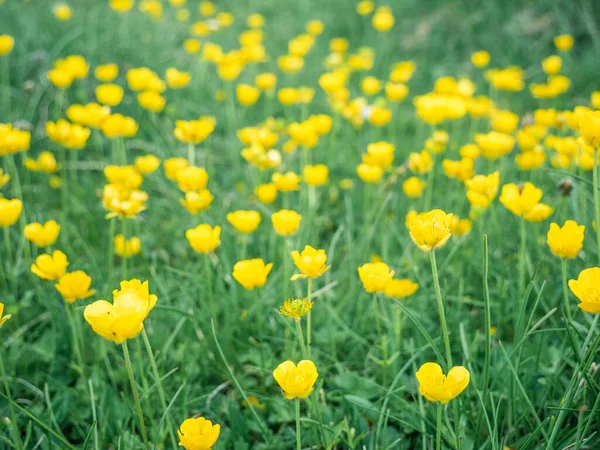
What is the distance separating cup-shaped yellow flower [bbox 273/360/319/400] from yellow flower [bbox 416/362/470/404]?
0.20 meters

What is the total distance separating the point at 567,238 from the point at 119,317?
3.04 feet

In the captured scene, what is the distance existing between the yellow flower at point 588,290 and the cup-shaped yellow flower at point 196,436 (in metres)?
0.72

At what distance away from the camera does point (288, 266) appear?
5.94 feet

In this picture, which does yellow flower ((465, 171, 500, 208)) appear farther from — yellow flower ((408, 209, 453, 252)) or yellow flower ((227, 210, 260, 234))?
yellow flower ((227, 210, 260, 234))

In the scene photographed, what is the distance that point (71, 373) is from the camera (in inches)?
68.2

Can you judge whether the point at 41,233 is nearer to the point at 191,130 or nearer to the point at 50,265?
the point at 50,265

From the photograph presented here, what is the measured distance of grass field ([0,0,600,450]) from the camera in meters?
1.24

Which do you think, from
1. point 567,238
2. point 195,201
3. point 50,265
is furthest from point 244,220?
point 567,238

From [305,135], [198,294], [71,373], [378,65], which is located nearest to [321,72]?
[378,65]

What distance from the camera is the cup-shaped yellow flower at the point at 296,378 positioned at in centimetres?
104

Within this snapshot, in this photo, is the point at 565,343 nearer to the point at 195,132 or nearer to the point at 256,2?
the point at 195,132

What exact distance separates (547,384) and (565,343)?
0.22 meters

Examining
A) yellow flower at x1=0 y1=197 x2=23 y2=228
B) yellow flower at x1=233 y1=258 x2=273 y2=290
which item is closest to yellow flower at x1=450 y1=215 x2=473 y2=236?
yellow flower at x1=233 y1=258 x2=273 y2=290

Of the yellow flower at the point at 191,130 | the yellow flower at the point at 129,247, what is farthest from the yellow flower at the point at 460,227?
the yellow flower at the point at 129,247
